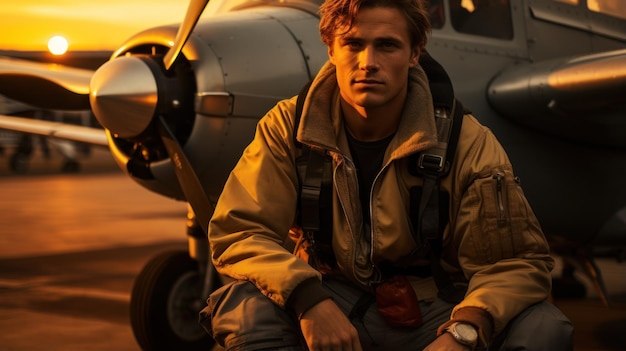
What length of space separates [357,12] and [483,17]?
2.94 m

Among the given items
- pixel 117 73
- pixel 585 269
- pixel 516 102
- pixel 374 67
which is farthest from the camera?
pixel 585 269

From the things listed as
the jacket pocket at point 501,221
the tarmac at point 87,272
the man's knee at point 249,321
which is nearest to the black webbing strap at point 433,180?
the jacket pocket at point 501,221

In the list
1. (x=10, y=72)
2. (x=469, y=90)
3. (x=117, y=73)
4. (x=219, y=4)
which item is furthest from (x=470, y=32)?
(x=10, y=72)

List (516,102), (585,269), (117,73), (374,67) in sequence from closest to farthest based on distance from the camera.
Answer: (374,67)
(117,73)
(516,102)
(585,269)

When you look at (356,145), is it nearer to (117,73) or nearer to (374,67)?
(374,67)

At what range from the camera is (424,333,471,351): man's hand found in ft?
8.54

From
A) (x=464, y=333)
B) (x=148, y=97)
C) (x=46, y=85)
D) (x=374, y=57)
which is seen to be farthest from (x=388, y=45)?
(x=46, y=85)

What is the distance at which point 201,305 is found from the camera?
5.67 metres

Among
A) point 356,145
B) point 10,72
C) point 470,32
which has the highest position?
point 356,145

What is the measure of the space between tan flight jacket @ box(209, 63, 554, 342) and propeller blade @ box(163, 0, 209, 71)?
1.60 m

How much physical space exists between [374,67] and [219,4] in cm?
316

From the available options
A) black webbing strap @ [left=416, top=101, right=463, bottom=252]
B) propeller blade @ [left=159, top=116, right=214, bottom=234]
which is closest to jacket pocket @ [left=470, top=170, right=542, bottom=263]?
black webbing strap @ [left=416, top=101, right=463, bottom=252]

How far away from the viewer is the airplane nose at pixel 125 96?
4465 mm

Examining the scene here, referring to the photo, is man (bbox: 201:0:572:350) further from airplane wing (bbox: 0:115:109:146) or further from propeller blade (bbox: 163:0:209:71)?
airplane wing (bbox: 0:115:109:146)
